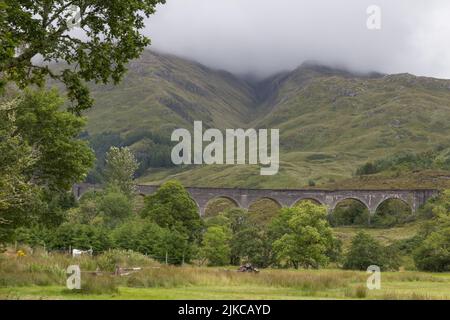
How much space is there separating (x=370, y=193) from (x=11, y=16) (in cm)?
11588

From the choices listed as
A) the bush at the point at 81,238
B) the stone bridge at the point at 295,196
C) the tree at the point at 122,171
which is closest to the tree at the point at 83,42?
→ the bush at the point at 81,238

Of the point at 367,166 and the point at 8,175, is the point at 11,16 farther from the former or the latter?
the point at 367,166

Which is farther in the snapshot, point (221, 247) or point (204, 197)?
point (204, 197)

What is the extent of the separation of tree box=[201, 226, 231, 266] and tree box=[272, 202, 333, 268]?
19.7ft

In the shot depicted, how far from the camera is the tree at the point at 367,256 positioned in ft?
167

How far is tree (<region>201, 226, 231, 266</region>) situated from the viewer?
5860 cm

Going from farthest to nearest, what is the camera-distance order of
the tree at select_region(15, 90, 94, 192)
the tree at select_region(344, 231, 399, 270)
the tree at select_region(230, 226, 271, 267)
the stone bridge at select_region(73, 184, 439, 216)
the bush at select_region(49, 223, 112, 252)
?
the stone bridge at select_region(73, 184, 439, 216) < the tree at select_region(230, 226, 271, 267) < the tree at select_region(344, 231, 399, 270) < the bush at select_region(49, 223, 112, 252) < the tree at select_region(15, 90, 94, 192)

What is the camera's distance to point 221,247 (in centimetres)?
5928

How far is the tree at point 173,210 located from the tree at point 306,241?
39.2ft

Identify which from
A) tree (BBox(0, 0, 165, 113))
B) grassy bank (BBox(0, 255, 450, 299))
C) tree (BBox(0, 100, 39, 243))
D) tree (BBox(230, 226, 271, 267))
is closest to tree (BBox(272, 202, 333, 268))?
tree (BBox(230, 226, 271, 267))

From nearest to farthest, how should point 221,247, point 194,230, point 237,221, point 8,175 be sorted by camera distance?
1. point 8,175
2. point 221,247
3. point 194,230
4. point 237,221

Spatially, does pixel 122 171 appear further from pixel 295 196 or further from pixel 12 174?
pixel 12 174

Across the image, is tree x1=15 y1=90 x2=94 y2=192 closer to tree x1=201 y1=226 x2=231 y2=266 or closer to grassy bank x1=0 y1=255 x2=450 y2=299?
grassy bank x1=0 y1=255 x2=450 y2=299
